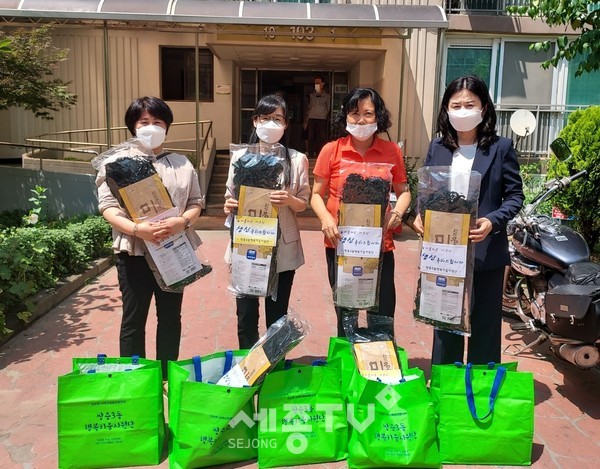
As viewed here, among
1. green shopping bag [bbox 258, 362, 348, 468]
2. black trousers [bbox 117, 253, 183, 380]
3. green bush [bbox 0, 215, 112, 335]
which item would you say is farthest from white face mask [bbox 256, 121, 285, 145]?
green bush [bbox 0, 215, 112, 335]

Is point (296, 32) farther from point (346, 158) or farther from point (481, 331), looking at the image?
point (481, 331)

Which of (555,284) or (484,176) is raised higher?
(484,176)

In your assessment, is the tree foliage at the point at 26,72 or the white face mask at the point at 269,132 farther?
the tree foliage at the point at 26,72

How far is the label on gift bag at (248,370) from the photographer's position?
2.65 meters

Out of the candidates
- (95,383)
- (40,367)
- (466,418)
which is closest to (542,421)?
(466,418)

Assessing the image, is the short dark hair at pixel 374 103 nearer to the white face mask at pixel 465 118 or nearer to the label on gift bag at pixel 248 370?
the white face mask at pixel 465 118

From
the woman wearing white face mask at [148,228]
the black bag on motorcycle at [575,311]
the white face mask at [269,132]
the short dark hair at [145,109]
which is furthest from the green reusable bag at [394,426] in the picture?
the short dark hair at [145,109]

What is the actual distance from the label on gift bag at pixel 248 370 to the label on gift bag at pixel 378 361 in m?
0.52

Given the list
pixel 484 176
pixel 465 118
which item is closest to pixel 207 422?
pixel 484 176

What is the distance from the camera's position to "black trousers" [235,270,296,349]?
3.20m

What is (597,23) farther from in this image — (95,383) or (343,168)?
(95,383)

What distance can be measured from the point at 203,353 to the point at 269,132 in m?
1.92

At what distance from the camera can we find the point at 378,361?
289 cm

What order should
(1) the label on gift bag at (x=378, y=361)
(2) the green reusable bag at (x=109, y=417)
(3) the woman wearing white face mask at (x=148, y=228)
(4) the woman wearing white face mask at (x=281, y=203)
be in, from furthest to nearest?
(4) the woman wearing white face mask at (x=281, y=203) < (3) the woman wearing white face mask at (x=148, y=228) < (1) the label on gift bag at (x=378, y=361) < (2) the green reusable bag at (x=109, y=417)
